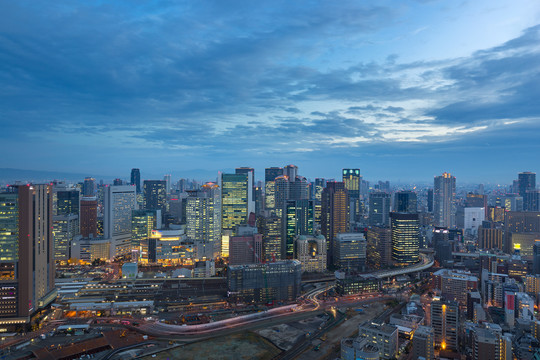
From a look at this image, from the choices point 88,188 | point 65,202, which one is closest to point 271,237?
point 65,202

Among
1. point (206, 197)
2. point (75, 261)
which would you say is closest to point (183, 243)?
point (206, 197)

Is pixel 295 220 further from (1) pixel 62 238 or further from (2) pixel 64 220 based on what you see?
(1) pixel 62 238

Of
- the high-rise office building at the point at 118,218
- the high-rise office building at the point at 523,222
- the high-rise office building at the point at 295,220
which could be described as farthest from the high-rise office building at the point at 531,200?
the high-rise office building at the point at 118,218

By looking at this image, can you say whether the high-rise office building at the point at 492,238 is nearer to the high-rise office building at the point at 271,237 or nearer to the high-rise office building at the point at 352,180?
the high-rise office building at the point at 352,180

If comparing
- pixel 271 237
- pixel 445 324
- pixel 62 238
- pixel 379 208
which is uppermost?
pixel 379 208

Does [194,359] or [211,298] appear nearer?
[194,359]

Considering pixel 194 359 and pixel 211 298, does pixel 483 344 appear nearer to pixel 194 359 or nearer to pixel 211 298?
pixel 194 359

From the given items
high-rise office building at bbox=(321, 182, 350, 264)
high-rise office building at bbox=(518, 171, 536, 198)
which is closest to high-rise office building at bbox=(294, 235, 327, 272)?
high-rise office building at bbox=(321, 182, 350, 264)
